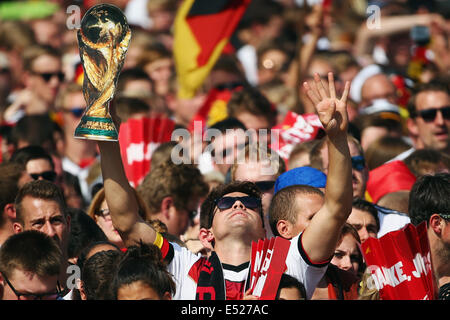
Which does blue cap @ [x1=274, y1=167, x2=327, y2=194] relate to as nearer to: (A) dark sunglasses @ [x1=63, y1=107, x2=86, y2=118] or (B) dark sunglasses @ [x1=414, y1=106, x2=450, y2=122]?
(B) dark sunglasses @ [x1=414, y1=106, x2=450, y2=122]

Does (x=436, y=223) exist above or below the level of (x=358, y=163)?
above

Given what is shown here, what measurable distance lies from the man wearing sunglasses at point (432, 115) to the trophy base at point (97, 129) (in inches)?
174

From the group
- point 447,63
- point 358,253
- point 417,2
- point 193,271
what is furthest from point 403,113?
point 193,271

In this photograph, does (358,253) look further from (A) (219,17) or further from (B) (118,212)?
(A) (219,17)

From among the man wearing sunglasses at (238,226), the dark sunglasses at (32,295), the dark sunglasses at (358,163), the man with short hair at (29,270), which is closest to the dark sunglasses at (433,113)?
the dark sunglasses at (358,163)

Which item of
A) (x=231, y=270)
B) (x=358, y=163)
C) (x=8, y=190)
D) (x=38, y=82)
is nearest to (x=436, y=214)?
(x=231, y=270)

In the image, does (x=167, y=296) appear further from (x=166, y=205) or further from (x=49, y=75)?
(x=49, y=75)

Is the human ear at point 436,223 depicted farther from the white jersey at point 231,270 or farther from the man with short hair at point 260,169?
the man with short hair at point 260,169

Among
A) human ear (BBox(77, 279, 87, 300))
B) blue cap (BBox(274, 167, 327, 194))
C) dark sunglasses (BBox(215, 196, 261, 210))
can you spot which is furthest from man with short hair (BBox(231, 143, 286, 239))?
human ear (BBox(77, 279, 87, 300))

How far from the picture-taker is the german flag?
31.9ft

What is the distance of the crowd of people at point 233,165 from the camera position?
193 inches

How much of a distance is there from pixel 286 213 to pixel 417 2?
703 cm

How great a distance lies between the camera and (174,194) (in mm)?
7027

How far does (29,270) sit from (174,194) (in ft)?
7.14
